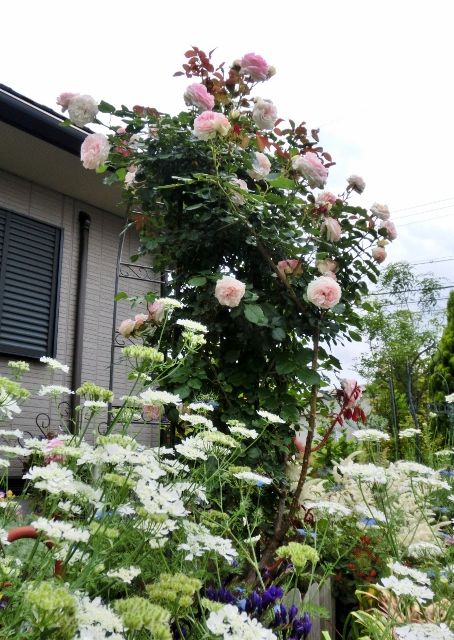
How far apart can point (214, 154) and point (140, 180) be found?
53cm

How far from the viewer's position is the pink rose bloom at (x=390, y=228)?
9.83 feet

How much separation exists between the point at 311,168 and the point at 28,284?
141 inches

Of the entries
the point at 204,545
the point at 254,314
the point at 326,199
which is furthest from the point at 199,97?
the point at 204,545

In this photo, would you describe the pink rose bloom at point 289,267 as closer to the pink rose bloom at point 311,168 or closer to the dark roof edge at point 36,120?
the pink rose bloom at point 311,168

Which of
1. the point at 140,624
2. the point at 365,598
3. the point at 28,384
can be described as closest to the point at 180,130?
the point at 365,598

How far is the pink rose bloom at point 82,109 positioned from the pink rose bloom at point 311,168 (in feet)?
3.19

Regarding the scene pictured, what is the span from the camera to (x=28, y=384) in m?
5.34

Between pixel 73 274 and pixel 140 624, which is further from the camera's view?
pixel 73 274

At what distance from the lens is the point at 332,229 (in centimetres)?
281

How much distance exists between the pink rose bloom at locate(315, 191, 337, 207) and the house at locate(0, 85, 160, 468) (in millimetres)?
2238

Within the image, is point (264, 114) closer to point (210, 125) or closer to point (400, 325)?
point (210, 125)

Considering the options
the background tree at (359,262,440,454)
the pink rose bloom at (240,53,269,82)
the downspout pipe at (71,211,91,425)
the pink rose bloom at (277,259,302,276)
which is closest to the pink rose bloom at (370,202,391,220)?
the pink rose bloom at (277,259,302,276)

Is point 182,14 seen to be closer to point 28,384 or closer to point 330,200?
point 330,200

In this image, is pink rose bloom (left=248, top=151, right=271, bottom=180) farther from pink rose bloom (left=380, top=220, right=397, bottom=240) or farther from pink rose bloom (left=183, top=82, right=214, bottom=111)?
pink rose bloom (left=380, top=220, right=397, bottom=240)
